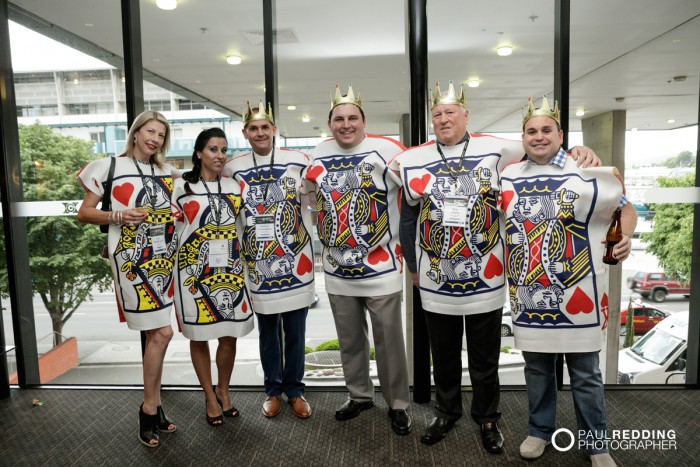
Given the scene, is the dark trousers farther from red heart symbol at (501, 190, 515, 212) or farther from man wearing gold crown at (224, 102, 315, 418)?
man wearing gold crown at (224, 102, 315, 418)

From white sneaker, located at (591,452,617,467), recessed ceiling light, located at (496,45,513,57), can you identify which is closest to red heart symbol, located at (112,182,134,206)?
white sneaker, located at (591,452,617,467)

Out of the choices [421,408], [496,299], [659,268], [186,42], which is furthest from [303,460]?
[186,42]

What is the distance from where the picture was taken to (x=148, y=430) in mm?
2328

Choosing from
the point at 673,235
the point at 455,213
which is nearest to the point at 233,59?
the point at 455,213

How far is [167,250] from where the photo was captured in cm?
231

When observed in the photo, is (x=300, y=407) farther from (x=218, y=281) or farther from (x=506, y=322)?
(x=506, y=322)

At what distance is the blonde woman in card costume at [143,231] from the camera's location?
2.24 meters

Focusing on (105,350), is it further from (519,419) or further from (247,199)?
(519,419)

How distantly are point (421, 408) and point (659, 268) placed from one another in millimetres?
2332

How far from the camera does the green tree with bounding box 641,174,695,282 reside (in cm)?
307

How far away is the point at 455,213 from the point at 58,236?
9.47ft

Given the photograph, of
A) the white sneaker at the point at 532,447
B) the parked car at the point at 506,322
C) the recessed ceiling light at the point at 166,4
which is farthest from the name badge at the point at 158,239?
the recessed ceiling light at the point at 166,4

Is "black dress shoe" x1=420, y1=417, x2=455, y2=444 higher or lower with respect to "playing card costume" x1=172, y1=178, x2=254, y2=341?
lower

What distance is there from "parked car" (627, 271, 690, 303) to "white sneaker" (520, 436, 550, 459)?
1.81 meters
